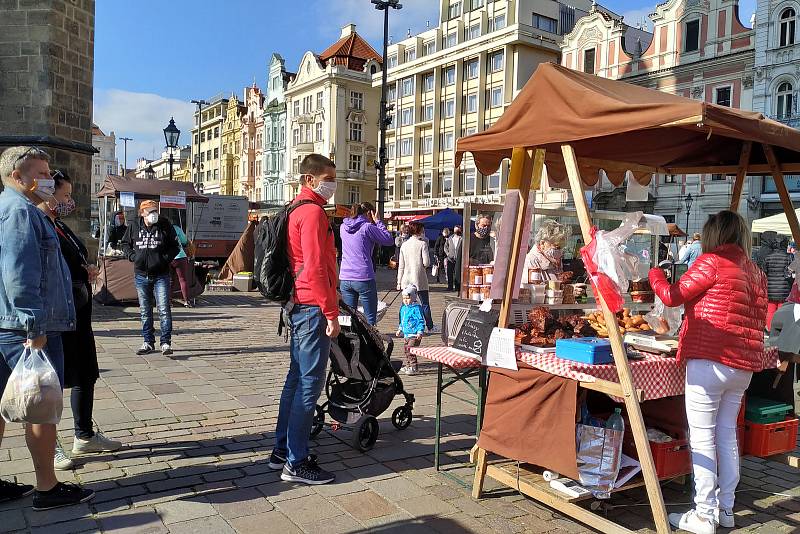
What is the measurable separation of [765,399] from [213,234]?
74.4ft

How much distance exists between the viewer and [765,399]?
4605 millimetres

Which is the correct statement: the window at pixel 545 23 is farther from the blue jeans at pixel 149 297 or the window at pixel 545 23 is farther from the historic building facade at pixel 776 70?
the blue jeans at pixel 149 297

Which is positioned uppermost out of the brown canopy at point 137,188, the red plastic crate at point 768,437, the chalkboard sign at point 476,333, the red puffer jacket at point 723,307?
the brown canopy at point 137,188

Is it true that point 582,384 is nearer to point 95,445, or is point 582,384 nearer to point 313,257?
point 313,257

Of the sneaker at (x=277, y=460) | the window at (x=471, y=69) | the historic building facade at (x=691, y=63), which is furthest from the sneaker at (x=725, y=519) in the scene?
the window at (x=471, y=69)

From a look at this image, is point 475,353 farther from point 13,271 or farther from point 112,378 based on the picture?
point 112,378

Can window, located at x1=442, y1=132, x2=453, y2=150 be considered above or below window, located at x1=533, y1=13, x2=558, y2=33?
below

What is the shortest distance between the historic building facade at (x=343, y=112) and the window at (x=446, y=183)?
997 centimetres

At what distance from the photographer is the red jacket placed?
3994 millimetres

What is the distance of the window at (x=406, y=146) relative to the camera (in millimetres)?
53200

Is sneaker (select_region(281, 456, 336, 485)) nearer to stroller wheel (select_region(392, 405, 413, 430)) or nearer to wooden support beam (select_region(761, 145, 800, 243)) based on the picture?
stroller wheel (select_region(392, 405, 413, 430))

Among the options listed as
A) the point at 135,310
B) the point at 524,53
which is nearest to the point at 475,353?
Result: the point at 135,310

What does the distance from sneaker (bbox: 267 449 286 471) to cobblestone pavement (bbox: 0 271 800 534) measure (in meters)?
0.05

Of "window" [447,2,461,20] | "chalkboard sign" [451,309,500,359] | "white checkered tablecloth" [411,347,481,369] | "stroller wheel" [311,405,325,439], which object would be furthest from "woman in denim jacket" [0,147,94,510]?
"window" [447,2,461,20]
